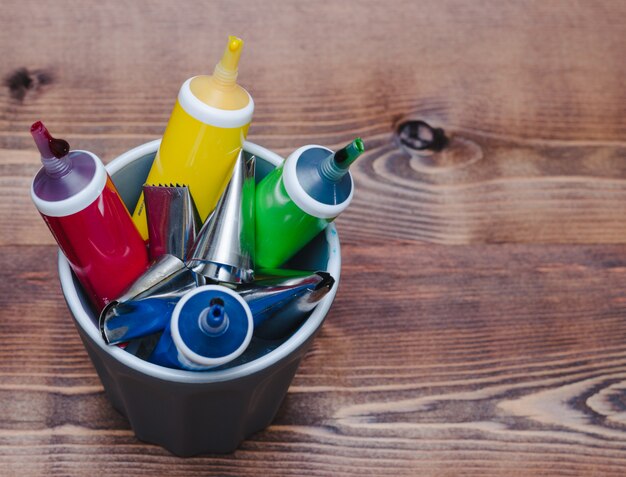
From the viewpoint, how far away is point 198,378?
0.90ft

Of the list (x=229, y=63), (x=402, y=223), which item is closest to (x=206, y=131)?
(x=229, y=63)

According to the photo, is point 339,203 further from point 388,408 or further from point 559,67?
point 559,67

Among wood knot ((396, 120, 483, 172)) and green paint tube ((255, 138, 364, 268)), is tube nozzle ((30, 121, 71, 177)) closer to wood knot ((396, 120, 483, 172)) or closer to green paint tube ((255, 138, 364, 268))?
green paint tube ((255, 138, 364, 268))

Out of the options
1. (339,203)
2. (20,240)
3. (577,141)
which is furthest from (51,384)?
(577,141)

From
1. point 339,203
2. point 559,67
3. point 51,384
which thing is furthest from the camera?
point 559,67

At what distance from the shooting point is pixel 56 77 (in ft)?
1.48

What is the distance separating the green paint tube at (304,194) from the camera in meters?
0.28

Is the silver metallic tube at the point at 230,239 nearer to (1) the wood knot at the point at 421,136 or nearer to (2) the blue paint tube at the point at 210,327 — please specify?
(2) the blue paint tube at the point at 210,327

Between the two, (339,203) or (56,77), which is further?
(56,77)

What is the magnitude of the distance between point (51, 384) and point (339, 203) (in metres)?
0.20

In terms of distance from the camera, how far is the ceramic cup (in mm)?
277

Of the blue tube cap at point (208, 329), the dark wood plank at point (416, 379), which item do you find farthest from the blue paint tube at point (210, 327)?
the dark wood plank at point (416, 379)

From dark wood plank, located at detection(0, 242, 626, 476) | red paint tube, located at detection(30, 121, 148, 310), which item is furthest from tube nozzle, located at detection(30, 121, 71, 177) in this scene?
dark wood plank, located at detection(0, 242, 626, 476)

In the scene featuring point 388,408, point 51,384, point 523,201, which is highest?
point 523,201
